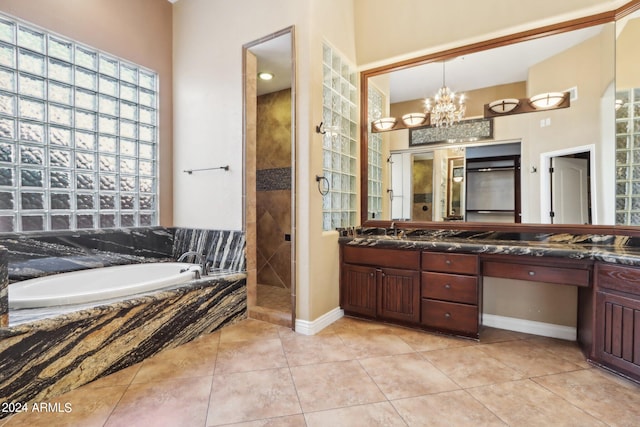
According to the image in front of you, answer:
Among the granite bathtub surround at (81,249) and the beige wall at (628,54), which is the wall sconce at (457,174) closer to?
the beige wall at (628,54)

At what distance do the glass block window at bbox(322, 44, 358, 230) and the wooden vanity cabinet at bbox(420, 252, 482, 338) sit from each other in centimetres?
89

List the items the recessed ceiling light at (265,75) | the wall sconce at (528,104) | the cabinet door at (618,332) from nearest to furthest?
the cabinet door at (618,332) → the wall sconce at (528,104) → the recessed ceiling light at (265,75)

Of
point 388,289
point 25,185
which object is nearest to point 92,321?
point 25,185

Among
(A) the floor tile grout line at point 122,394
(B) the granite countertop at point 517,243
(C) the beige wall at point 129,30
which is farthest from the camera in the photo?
(C) the beige wall at point 129,30

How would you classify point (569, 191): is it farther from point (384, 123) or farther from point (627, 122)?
point (384, 123)

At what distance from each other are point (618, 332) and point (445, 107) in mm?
2027

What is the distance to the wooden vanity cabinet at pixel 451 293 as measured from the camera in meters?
2.34

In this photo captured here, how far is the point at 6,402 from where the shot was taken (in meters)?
1.47

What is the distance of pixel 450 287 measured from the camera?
2.41m

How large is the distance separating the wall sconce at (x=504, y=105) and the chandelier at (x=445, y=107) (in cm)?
23

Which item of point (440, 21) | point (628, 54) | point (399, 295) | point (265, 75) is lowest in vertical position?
point (399, 295)

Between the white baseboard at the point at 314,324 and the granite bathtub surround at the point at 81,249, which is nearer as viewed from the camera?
the granite bathtub surround at the point at 81,249

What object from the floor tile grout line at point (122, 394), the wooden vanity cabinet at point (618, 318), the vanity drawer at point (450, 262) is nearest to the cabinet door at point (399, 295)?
the vanity drawer at point (450, 262)

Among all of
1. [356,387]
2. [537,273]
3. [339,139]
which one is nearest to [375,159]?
[339,139]
